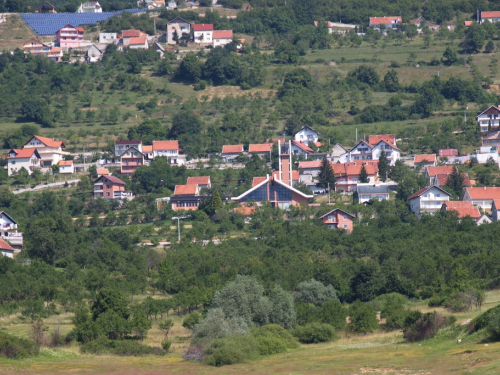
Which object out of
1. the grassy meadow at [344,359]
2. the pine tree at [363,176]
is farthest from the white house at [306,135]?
the grassy meadow at [344,359]

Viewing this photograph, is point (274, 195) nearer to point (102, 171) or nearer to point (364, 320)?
point (102, 171)

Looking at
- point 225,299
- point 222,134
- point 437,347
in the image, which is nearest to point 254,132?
point 222,134

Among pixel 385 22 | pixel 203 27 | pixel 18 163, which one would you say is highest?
pixel 385 22

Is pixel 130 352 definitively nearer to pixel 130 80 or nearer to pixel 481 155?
pixel 481 155

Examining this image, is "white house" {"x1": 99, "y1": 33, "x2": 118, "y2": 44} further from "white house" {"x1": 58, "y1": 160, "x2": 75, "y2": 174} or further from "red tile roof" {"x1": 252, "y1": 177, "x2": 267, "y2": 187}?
"red tile roof" {"x1": 252, "y1": 177, "x2": 267, "y2": 187}

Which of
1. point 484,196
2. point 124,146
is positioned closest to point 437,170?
point 484,196

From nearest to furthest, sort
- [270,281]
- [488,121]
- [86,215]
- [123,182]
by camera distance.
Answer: [270,281] < [86,215] < [123,182] < [488,121]
